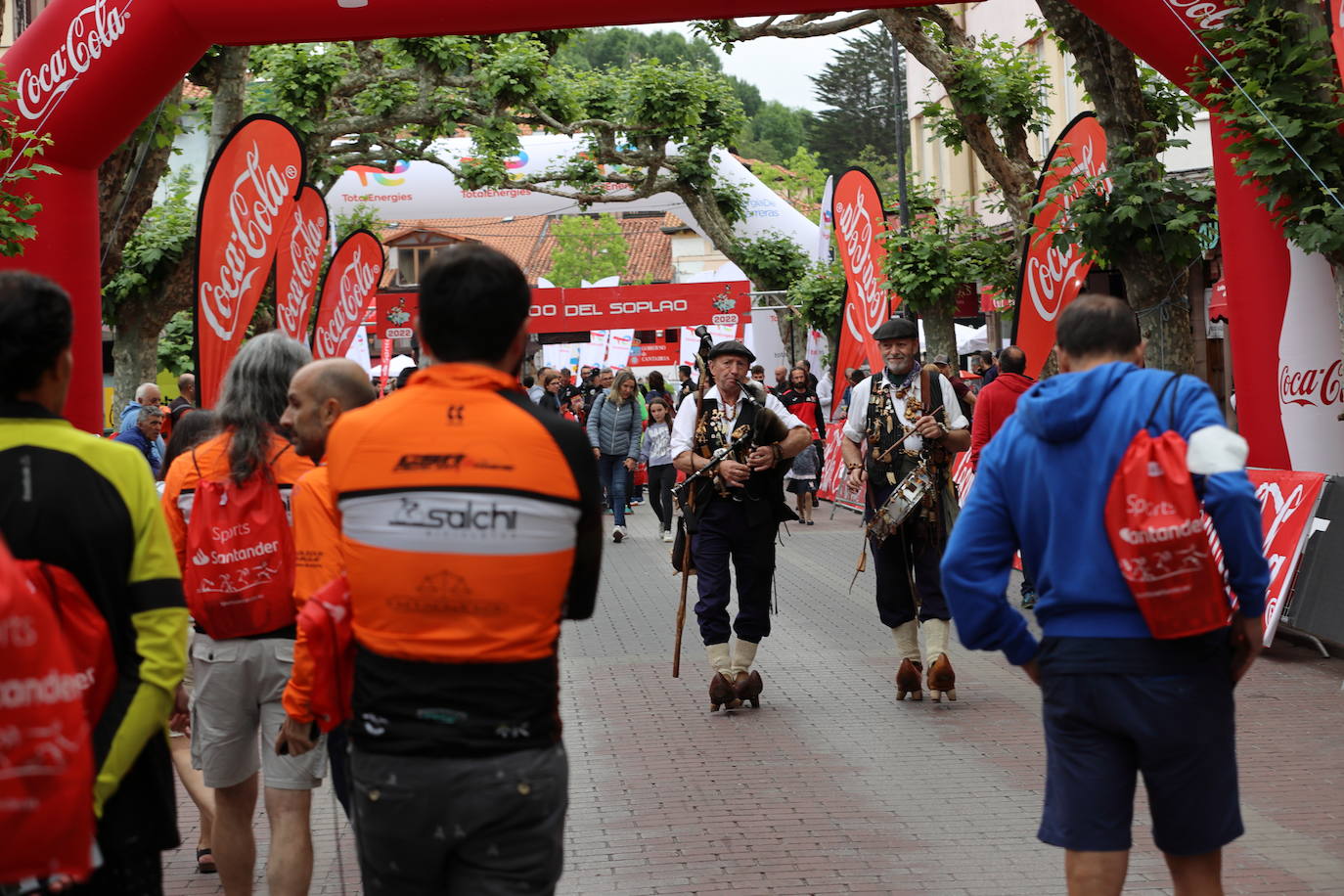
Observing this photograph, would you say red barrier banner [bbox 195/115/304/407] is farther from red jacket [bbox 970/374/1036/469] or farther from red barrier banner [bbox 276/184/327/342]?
red jacket [bbox 970/374/1036/469]

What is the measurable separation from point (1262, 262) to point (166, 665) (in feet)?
27.3

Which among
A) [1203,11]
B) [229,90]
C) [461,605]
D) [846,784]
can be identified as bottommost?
[846,784]

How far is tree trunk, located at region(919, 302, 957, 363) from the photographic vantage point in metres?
19.8

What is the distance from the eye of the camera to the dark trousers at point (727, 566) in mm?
8273

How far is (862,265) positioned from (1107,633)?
1483cm

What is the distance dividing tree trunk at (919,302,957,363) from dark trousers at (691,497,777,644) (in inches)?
468

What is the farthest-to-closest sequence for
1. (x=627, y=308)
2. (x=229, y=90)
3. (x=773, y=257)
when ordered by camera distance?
(x=627, y=308) → (x=773, y=257) → (x=229, y=90)

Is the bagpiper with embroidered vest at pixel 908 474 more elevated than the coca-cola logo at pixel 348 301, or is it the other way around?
the coca-cola logo at pixel 348 301

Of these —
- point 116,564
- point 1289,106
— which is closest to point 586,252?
point 1289,106

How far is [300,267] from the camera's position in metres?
13.1

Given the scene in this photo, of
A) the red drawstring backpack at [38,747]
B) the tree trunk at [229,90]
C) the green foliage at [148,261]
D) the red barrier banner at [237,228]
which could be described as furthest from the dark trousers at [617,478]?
the red drawstring backpack at [38,747]

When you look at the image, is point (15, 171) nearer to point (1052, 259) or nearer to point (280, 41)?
point (280, 41)

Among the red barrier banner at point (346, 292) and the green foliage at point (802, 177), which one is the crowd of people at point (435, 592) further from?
the green foliage at point (802, 177)

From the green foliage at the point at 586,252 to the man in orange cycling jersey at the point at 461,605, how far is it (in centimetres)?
7860
